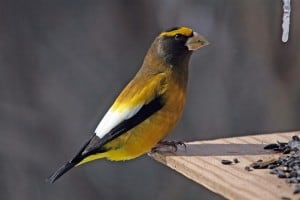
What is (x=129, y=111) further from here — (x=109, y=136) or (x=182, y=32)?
(x=182, y=32)

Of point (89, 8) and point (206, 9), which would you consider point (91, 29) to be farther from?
point (206, 9)

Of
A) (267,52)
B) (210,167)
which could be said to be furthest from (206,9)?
(210,167)

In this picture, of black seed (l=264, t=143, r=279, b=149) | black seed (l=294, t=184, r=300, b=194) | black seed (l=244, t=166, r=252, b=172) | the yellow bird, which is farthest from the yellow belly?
black seed (l=294, t=184, r=300, b=194)

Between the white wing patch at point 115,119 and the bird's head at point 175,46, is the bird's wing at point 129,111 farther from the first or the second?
the bird's head at point 175,46

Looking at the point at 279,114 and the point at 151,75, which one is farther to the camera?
the point at 279,114

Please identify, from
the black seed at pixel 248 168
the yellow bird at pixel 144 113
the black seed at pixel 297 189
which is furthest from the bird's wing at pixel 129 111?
the black seed at pixel 297 189

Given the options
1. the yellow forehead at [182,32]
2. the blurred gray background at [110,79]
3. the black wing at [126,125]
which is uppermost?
the yellow forehead at [182,32]

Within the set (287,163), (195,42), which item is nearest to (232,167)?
(287,163)
